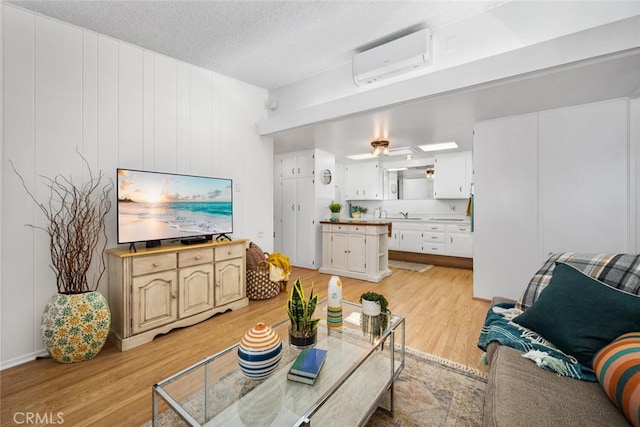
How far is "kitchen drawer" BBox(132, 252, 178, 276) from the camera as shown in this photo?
7.06 feet

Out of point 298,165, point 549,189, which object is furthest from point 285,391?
point 298,165

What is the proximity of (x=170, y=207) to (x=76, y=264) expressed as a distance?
0.81 meters

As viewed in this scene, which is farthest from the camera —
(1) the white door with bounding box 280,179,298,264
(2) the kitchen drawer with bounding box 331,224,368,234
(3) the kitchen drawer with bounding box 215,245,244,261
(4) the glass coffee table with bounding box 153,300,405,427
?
(1) the white door with bounding box 280,179,298,264

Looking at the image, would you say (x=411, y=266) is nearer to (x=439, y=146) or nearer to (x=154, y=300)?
(x=439, y=146)

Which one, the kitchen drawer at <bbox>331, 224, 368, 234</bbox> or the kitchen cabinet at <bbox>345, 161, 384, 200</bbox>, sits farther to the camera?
the kitchen cabinet at <bbox>345, 161, 384, 200</bbox>

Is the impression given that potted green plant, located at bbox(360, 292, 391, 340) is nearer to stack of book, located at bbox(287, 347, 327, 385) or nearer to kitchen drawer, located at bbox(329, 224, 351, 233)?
stack of book, located at bbox(287, 347, 327, 385)

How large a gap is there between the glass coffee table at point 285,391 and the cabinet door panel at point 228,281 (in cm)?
129

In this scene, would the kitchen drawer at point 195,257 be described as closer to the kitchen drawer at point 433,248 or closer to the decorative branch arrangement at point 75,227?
the decorative branch arrangement at point 75,227

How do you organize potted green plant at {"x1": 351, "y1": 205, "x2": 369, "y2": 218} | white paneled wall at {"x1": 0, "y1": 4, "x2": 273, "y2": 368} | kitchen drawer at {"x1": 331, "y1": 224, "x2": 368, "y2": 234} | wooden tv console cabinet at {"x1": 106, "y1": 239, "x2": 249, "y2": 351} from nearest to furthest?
1. white paneled wall at {"x1": 0, "y1": 4, "x2": 273, "y2": 368}
2. wooden tv console cabinet at {"x1": 106, "y1": 239, "x2": 249, "y2": 351}
3. kitchen drawer at {"x1": 331, "y1": 224, "x2": 368, "y2": 234}
4. potted green plant at {"x1": 351, "y1": 205, "x2": 369, "y2": 218}

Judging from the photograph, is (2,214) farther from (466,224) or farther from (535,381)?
(466,224)

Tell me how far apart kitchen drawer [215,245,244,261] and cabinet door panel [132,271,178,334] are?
1.48 feet

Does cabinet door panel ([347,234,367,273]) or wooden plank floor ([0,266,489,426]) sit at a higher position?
cabinet door panel ([347,234,367,273])

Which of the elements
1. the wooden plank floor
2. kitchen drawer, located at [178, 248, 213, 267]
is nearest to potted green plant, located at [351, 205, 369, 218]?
the wooden plank floor

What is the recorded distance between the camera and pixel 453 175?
514 cm
